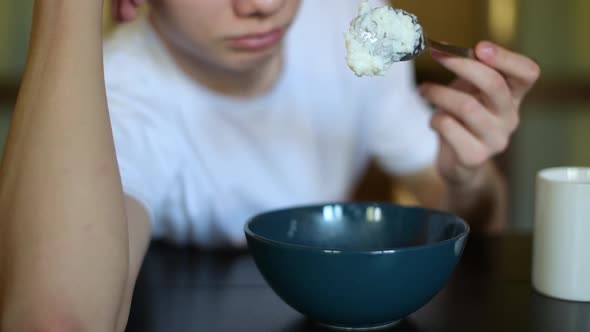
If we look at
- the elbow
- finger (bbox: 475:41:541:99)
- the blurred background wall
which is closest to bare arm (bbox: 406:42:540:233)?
finger (bbox: 475:41:541:99)

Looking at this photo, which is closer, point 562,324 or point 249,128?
point 562,324

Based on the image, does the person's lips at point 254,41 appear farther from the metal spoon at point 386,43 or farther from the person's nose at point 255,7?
the metal spoon at point 386,43

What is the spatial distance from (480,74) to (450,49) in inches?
2.3

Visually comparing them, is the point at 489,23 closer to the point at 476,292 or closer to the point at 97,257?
the point at 476,292

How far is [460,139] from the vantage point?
1034 millimetres

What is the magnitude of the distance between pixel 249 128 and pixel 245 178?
85 mm

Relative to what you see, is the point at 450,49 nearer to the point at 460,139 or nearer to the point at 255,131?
the point at 460,139

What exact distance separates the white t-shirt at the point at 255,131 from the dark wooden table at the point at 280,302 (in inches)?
6.9

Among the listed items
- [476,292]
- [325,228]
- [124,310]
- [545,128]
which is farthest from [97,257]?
[545,128]

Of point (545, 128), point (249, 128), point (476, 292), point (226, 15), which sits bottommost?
point (545, 128)

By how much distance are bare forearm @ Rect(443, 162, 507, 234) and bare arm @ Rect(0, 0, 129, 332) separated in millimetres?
652

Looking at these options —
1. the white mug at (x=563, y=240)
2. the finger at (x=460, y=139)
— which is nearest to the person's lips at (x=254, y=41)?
the finger at (x=460, y=139)

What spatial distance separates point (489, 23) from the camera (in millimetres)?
2707

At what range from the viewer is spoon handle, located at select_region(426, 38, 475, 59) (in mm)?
883
